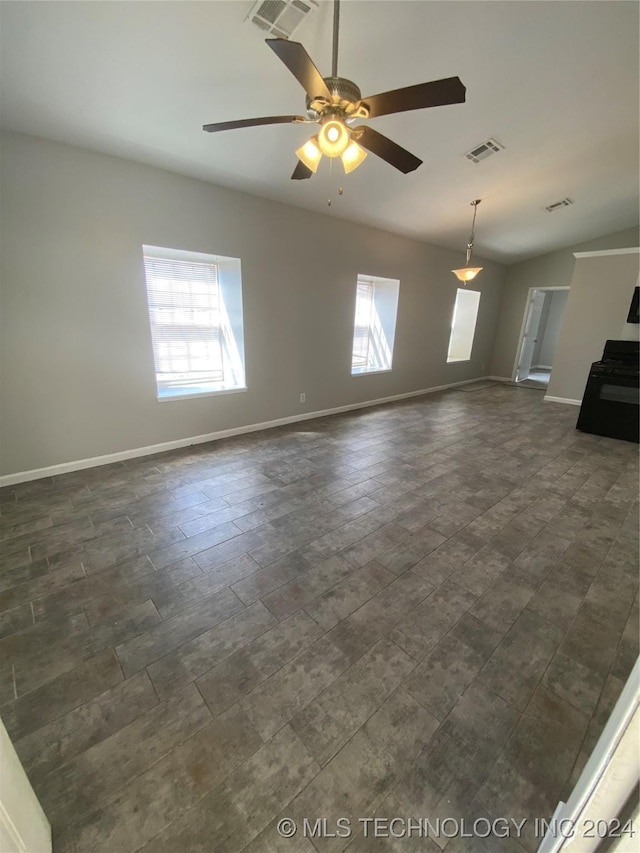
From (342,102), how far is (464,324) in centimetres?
748

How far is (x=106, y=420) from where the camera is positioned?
3338 mm

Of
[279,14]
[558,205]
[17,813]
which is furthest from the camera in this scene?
[558,205]

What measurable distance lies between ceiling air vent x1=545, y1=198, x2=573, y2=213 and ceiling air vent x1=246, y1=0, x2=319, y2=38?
4.93m

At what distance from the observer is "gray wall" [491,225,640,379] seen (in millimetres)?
7039

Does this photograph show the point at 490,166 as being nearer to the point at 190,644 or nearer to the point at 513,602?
the point at 513,602

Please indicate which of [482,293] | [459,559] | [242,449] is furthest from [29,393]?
[482,293]

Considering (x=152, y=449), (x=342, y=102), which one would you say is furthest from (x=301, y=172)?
(x=152, y=449)

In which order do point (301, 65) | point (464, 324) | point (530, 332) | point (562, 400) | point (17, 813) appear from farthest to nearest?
1. point (530, 332)
2. point (464, 324)
3. point (562, 400)
4. point (301, 65)
5. point (17, 813)

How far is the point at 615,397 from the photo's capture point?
4.58 meters

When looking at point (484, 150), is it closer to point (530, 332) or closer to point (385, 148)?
point (385, 148)

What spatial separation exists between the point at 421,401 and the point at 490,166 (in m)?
3.66

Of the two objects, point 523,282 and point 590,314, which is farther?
point 523,282

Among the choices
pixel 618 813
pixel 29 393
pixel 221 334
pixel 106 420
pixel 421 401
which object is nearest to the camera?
pixel 618 813

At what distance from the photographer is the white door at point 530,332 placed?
8.36 metres
